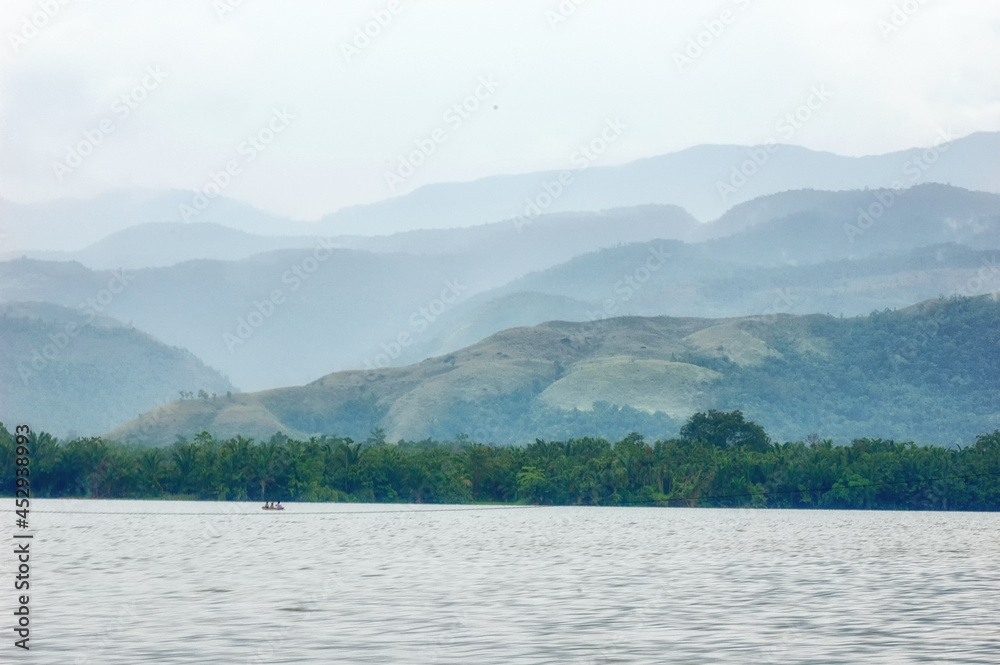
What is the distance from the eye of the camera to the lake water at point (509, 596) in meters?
29.2

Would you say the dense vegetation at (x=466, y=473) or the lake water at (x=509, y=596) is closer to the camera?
the lake water at (x=509, y=596)

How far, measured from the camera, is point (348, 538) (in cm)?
7319

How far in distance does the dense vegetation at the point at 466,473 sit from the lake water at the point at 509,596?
46139 mm

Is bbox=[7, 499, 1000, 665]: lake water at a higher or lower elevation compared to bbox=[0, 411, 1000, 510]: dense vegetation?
lower

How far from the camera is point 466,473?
136 meters

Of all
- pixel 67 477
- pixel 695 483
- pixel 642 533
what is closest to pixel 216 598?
pixel 642 533

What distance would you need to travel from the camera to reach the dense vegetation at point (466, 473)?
419ft

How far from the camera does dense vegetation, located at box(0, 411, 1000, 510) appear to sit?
127812 mm

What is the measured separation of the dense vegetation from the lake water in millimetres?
46139

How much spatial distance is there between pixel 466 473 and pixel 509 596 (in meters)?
96.3

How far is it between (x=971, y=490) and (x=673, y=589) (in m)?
85.3

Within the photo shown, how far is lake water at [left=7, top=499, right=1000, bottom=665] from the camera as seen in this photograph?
29.2 m

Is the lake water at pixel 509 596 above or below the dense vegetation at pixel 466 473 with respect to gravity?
below

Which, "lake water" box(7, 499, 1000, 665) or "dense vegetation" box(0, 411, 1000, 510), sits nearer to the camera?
"lake water" box(7, 499, 1000, 665)
